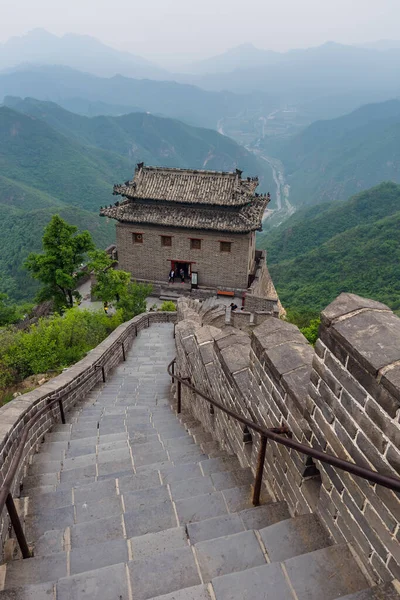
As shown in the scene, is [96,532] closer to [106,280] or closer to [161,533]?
[161,533]

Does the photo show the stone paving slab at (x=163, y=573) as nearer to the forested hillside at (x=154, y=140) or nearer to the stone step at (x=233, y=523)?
the stone step at (x=233, y=523)

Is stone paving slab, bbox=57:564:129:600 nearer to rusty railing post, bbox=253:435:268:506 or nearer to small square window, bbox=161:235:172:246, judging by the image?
rusty railing post, bbox=253:435:268:506


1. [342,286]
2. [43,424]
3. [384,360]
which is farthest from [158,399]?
[342,286]

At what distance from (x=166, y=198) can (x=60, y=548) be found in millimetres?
19309

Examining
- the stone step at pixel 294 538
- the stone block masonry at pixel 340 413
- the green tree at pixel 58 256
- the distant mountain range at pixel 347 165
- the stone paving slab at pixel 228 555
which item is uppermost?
the distant mountain range at pixel 347 165

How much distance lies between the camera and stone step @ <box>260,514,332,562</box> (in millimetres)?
2330

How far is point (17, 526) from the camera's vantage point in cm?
263

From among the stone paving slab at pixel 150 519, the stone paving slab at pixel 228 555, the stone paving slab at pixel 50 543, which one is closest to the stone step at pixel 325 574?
the stone paving slab at pixel 228 555

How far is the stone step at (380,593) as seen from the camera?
5.85 feet

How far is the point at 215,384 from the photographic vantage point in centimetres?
479

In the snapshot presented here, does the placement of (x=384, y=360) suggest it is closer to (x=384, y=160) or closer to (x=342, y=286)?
(x=342, y=286)

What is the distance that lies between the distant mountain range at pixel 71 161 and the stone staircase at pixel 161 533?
31.4 meters

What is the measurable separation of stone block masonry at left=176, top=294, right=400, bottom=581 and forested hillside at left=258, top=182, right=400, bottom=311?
26077mm

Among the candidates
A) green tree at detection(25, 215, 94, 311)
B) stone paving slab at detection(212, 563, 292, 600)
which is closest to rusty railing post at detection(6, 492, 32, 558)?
stone paving slab at detection(212, 563, 292, 600)
